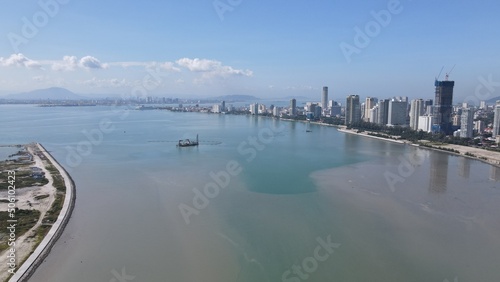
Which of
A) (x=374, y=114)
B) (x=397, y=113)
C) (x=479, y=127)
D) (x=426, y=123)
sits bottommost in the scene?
(x=479, y=127)

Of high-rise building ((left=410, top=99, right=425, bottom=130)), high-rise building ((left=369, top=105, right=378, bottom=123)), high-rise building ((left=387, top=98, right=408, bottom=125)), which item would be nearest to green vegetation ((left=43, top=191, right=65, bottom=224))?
high-rise building ((left=410, top=99, right=425, bottom=130))

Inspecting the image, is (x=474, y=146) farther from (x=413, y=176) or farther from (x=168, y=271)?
(x=168, y=271)

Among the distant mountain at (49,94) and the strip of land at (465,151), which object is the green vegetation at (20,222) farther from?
the distant mountain at (49,94)

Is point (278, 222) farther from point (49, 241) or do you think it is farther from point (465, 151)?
point (465, 151)

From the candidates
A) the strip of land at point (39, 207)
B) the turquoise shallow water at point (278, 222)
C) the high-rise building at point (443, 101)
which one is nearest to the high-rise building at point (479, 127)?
the high-rise building at point (443, 101)

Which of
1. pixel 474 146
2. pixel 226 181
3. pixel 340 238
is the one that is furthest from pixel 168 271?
pixel 474 146

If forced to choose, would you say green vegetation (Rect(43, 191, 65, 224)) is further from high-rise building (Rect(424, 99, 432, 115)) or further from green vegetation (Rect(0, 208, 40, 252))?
high-rise building (Rect(424, 99, 432, 115))

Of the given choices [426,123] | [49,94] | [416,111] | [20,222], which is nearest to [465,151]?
[426,123]
